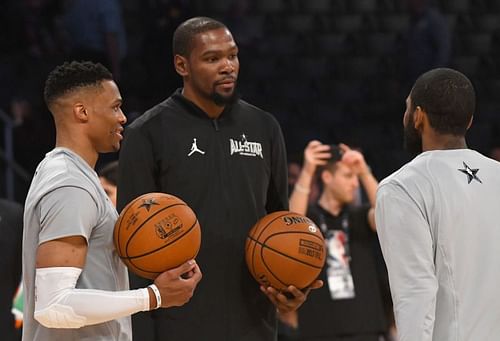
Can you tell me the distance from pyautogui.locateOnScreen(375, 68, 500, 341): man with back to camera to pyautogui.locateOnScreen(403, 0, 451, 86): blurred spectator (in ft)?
26.4

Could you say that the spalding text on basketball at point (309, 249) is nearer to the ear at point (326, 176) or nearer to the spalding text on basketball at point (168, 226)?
the spalding text on basketball at point (168, 226)

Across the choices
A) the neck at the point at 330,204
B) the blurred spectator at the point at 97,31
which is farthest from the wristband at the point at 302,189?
the blurred spectator at the point at 97,31

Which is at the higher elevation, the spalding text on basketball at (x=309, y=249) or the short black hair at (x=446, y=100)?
the short black hair at (x=446, y=100)

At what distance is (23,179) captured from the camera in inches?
384

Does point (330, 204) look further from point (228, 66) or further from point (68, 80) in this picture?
point (68, 80)

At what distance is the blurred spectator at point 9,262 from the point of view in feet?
17.3

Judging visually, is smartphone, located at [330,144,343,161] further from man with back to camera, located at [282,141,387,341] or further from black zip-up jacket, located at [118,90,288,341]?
black zip-up jacket, located at [118,90,288,341]

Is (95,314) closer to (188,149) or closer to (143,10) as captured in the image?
(188,149)

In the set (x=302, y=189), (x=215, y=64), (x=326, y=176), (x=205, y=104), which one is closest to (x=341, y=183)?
(x=326, y=176)

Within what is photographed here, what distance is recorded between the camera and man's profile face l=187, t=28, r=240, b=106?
4.34 meters

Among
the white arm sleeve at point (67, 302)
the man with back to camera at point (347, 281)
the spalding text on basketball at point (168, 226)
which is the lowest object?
the man with back to camera at point (347, 281)

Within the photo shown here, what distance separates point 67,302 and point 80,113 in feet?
2.35

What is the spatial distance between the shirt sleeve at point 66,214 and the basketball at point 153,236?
0.58ft

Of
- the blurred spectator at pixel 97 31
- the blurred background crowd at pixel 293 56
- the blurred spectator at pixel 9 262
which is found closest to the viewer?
the blurred spectator at pixel 9 262
